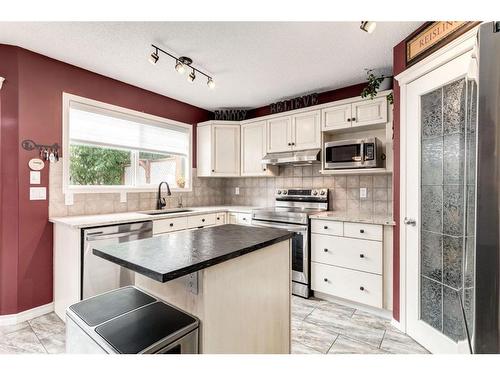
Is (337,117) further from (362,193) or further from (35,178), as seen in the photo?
(35,178)

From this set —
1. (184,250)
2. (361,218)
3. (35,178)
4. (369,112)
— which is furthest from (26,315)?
(369,112)

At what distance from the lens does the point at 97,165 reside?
2938mm

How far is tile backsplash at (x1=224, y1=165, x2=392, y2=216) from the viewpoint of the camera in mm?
2935

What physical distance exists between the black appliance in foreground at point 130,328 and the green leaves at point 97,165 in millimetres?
2013

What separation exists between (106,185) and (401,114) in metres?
3.17

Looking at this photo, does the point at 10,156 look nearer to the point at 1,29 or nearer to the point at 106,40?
the point at 1,29

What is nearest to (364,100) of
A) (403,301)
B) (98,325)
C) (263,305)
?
(403,301)

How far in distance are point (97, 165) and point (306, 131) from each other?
8.45ft

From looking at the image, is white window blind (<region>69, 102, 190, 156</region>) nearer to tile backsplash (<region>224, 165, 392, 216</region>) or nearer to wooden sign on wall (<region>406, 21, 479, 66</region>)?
tile backsplash (<region>224, 165, 392, 216</region>)

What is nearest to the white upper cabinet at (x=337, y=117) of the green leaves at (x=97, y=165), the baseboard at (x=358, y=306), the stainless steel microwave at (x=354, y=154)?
the stainless steel microwave at (x=354, y=154)

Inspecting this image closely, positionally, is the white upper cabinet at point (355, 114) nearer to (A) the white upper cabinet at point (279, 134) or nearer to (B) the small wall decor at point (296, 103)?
(B) the small wall decor at point (296, 103)

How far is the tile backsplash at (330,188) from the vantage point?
9.63ft

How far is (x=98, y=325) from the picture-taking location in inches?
39.8

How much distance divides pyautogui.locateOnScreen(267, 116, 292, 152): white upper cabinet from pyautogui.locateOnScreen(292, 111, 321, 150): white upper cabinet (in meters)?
0.07
